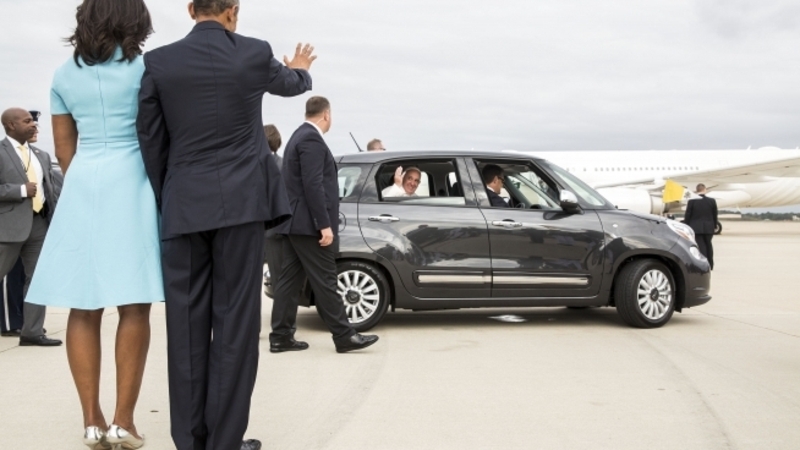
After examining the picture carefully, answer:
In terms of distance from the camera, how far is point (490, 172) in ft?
27.5

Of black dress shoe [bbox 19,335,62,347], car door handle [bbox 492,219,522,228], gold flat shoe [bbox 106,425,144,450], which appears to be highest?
car door handle [bbox 492,219,522,228]

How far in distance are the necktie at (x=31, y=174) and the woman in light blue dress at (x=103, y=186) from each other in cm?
377

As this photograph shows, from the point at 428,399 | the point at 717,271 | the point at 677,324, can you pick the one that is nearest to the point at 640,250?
the point at 677,324

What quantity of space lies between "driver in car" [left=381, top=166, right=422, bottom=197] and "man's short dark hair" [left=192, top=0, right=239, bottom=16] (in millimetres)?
4683

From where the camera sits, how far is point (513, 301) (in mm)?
7844

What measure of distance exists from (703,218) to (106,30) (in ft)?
44.8

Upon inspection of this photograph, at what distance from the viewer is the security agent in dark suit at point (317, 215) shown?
635cm

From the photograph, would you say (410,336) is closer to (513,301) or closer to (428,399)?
(513,301)

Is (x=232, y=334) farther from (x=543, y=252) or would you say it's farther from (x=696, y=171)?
(x=696, y=171)

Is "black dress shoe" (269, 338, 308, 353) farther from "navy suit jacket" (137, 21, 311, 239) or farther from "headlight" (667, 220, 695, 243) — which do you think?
"headlight" (667, 220, 695, 243)

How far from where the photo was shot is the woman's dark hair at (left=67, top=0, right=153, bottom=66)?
354 centimetres

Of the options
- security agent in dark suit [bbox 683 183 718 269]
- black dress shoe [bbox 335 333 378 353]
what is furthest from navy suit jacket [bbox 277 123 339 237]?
security agent in dark suit [bbox 683 183 718 269]

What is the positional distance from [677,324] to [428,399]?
4.24 m

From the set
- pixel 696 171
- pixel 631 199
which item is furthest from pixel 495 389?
pixel 696 171
